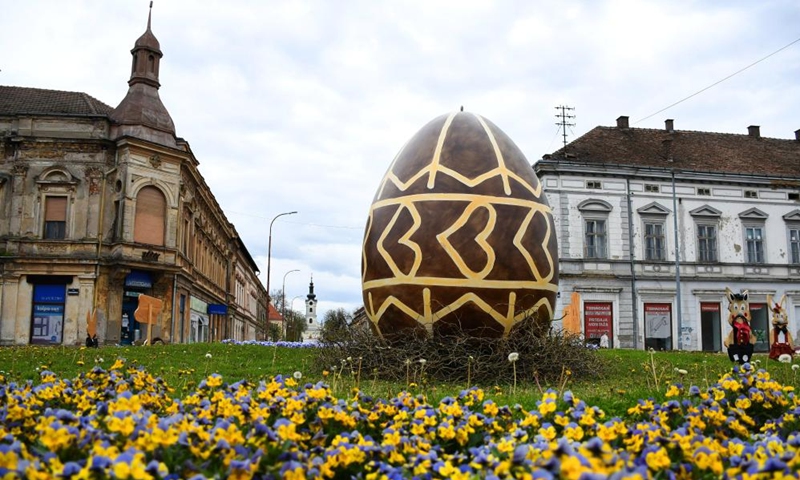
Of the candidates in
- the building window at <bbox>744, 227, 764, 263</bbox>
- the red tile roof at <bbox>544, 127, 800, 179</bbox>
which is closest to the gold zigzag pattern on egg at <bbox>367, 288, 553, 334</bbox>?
the red tile roof at <bbox>544, 127, 800, 179</bbox>

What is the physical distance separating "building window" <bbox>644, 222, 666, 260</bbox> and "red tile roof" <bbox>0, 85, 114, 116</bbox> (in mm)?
26718

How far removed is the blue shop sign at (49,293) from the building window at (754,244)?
33350mm

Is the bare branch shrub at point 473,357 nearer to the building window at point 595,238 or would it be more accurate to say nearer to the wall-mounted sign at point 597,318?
the wall-mounted sign at point 597,318

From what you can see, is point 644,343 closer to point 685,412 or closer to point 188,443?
point 685,412

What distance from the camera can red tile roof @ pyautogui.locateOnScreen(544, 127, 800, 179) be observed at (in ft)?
117

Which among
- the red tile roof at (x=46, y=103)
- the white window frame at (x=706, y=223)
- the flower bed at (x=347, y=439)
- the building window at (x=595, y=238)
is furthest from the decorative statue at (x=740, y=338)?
the red tile roof at (x=46, y=103)

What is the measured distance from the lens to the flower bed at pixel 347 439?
9.11 ft

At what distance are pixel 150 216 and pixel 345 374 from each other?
26.7 m

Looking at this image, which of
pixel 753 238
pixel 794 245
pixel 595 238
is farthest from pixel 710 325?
pixel 595 238

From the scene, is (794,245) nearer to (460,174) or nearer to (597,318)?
(597,318)

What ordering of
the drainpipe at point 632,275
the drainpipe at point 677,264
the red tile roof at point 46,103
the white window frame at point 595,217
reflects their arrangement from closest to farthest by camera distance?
the drainpipe at point 677,264 < the red tile roof at point 46,103 < the drainpipe at point 632,275 < the white window frame at point 595,217

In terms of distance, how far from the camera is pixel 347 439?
361 cm

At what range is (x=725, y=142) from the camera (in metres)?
39.3

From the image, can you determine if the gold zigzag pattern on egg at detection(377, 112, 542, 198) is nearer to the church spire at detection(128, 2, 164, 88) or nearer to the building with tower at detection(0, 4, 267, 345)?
the building with tower at detection(0, 4, 267, 345)
